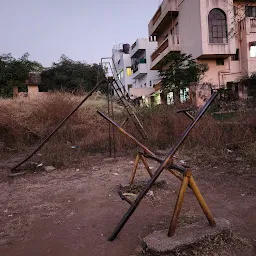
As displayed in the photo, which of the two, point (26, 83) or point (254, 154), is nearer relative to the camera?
point (254, 154)

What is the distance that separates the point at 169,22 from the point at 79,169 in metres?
16.5

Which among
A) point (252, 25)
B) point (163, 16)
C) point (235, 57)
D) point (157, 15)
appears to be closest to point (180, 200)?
point (252, 25)

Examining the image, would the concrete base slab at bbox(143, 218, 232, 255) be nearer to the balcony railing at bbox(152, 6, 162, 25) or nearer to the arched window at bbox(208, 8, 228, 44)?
the arched window at bbox(208, 8, 228, 44)

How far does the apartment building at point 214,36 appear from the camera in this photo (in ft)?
51.0

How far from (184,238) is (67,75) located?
77.1 ft

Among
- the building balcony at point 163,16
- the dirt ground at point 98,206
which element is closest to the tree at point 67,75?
the building balcony at point 163,16

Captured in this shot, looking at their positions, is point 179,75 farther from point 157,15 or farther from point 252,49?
point 157,15

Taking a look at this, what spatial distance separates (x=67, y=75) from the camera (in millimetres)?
24062

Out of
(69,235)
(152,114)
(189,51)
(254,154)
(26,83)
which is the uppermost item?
(189,51)

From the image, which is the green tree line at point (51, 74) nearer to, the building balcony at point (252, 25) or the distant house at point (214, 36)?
the distant house at point (214, 36)

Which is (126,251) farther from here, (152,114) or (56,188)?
(152,114)

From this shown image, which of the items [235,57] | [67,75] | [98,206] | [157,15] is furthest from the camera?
[67,75]

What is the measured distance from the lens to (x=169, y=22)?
62.3ft

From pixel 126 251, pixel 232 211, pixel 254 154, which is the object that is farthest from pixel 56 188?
pixel 254 154
